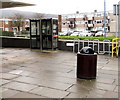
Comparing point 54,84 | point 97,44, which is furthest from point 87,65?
point 97,44

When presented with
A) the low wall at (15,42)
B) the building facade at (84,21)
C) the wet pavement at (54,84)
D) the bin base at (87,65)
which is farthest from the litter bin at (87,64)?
the building facade at (84,21)

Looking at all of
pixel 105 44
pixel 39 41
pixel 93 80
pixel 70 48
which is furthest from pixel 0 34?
pixel 93 80

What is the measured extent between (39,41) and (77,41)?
102 inches

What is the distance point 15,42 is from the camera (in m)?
14.9

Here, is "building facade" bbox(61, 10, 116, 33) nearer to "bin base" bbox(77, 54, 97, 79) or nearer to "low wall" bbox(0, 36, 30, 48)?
"low wall" bbox(0, 36, 30, 48)

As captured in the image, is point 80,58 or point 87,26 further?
point 87,26

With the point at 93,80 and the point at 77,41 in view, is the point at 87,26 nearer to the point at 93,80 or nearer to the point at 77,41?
the point at 77,41

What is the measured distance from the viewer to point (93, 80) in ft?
18.0

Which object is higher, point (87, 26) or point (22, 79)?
point (87, 26)

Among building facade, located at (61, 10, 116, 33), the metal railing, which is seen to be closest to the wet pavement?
the metal railing

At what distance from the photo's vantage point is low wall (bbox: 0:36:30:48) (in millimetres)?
14391

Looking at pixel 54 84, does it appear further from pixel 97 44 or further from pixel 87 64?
pixel 97 44

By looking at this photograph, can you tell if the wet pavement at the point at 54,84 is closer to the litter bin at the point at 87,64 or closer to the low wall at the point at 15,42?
the litter bin at the point at 87,64

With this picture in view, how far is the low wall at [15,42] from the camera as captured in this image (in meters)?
14.4
